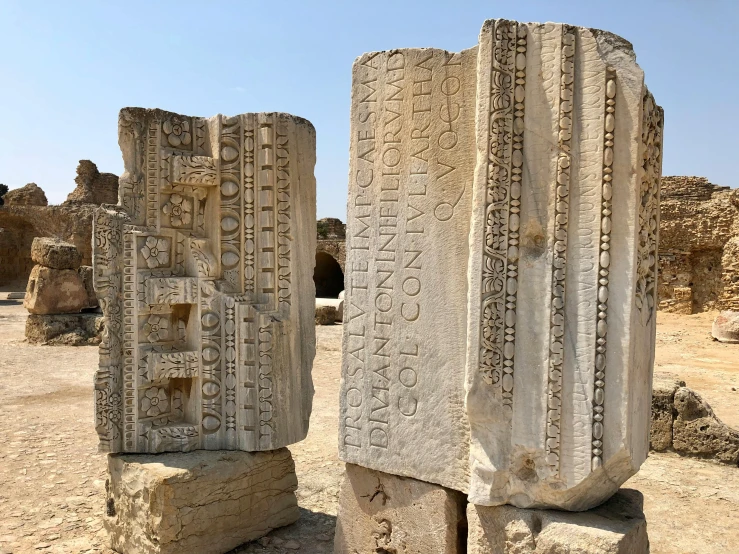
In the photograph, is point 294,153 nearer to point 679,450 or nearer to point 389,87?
point 389,87

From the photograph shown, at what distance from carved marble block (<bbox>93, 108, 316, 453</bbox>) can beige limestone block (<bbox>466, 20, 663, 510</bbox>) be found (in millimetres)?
1240

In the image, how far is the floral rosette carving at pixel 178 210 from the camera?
3.13 meters

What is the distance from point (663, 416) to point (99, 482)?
13.9 feet

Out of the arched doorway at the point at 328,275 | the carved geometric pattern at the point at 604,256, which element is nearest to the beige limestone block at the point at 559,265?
the carved geometric pattern at the point at 604,256

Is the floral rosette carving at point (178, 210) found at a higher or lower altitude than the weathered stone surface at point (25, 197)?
lower

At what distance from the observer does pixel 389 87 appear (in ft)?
8.05

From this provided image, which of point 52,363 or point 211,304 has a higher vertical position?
point 211,304

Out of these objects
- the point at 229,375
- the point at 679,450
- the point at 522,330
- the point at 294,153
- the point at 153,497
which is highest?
the point at 294,153

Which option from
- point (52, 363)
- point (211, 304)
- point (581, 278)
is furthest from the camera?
point (52, 363)

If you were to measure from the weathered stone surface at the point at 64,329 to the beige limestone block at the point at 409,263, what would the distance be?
817 cm

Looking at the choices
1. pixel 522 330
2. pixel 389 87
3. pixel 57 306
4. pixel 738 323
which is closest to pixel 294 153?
pixel 389 87

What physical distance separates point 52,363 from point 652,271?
26.9 feet

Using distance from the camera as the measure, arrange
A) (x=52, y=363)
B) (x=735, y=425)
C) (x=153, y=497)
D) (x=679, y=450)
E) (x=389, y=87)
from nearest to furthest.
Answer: (x=389, y=87)
(x=153, y=497)
(x=679, y=450)
(x=735, y=425)
(x=52, y=363)

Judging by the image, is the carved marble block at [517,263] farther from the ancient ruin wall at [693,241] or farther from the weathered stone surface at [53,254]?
the ancient ruin wall at [693,241]
